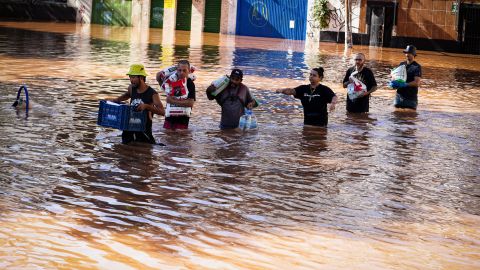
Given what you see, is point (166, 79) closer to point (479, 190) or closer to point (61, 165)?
point (61, 165)

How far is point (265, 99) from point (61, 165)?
9.22 m

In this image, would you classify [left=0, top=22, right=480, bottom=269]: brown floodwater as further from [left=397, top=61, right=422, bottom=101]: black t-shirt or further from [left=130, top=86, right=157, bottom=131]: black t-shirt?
[left=130, top=86, right=157, bottom=131]: black t-shirt

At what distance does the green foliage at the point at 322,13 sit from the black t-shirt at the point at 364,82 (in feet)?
110

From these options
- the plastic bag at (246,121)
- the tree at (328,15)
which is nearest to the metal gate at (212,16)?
the tree at (328,15)

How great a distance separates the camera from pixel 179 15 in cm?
5662

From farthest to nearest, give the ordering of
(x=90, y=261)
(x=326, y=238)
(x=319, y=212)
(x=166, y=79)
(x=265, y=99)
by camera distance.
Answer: (x=265, y=99) < (x=166, y=79) < (x=319, y=212) < (x=326, y=238) < (x=90, y=261)

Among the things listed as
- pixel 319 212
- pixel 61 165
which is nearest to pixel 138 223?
pixel 319 212

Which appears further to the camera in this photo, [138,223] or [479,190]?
[479,190]

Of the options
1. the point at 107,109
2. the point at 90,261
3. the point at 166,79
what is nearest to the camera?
the point at 90,261

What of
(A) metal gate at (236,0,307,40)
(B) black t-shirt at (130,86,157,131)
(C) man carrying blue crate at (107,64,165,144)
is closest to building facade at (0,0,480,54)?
(A) metal gate at (236,0,307,40)

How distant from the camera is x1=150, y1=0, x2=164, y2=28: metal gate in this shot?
56.8 m

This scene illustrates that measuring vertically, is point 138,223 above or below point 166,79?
below

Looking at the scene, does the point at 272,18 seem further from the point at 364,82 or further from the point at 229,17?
the point at 364,82

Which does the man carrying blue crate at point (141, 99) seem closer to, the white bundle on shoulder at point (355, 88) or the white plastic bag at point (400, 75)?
the white bundle on shoulder at point (355, 88)
